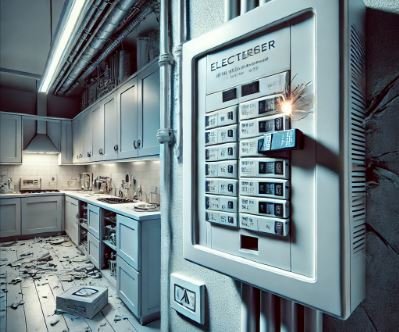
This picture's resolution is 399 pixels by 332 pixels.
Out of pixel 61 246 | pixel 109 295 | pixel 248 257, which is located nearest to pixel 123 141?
pixel 109 295

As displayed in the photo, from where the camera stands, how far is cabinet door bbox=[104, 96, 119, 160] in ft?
11.3

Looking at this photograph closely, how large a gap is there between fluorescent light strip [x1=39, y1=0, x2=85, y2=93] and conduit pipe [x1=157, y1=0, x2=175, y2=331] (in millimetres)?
1276

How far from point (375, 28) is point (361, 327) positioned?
0.51 metres

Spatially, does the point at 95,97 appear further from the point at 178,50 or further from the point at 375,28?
the point at 375,28

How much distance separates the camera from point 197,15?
2.59ft

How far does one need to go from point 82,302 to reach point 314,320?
2407 mm

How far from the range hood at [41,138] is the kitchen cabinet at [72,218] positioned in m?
1.01

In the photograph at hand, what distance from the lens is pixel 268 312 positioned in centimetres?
57

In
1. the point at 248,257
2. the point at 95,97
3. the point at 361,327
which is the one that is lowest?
the point at 361,327

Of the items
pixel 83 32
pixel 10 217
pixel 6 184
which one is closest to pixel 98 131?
pixel 83 32

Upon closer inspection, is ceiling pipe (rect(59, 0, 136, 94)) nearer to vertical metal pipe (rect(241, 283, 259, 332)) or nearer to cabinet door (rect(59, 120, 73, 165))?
cabinet door (rect(59, 120, 73, 165))

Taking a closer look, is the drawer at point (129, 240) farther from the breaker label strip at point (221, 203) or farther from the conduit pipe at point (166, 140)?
the breaker label strip at point (221, 203)

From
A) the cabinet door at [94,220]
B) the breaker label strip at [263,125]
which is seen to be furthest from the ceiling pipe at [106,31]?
the breaker label strip at [263,125]

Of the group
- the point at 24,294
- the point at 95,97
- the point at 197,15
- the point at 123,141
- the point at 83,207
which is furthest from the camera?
the point at 95,97
